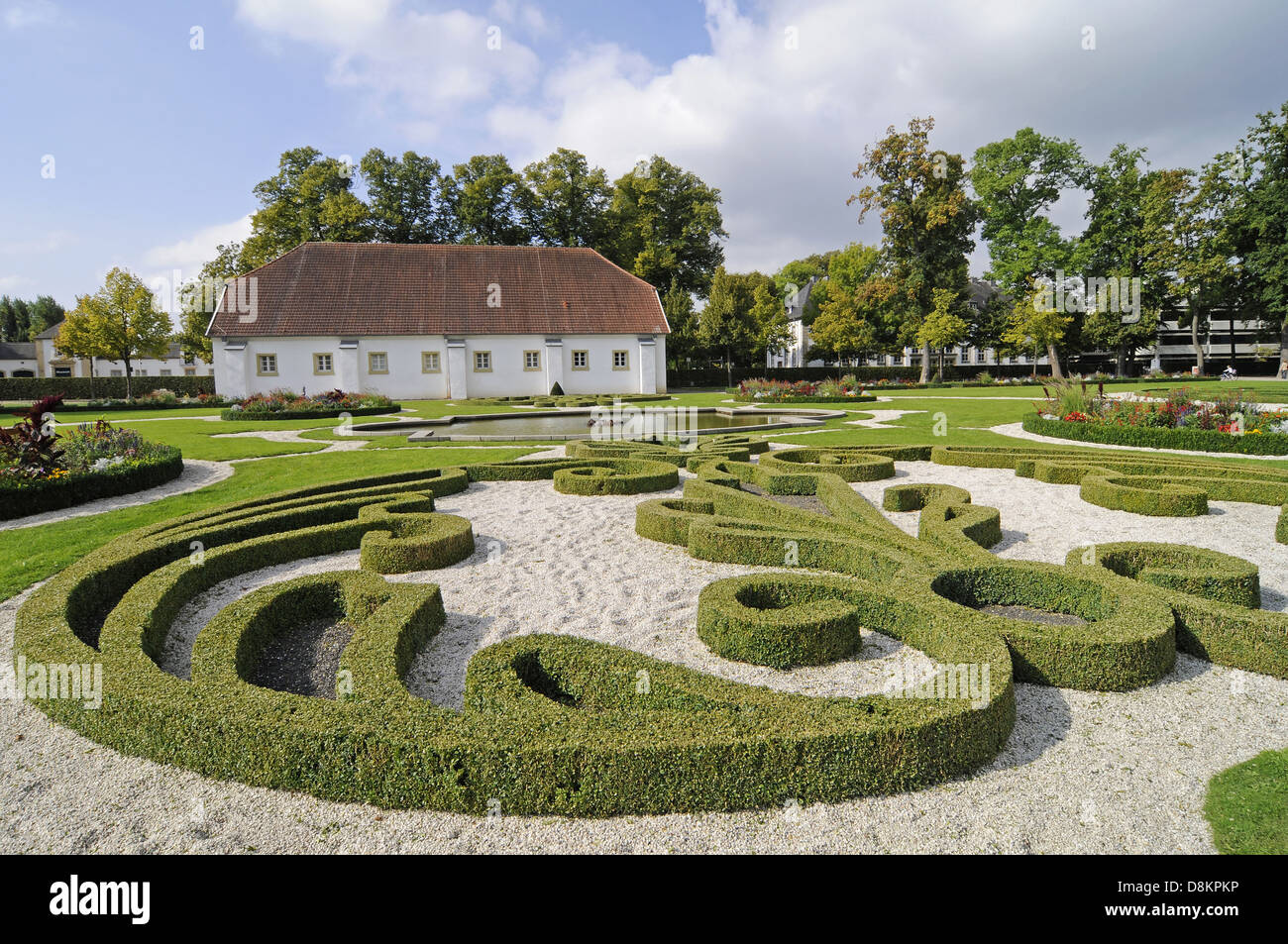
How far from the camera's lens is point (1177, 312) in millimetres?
53312

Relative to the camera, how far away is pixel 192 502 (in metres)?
9.89

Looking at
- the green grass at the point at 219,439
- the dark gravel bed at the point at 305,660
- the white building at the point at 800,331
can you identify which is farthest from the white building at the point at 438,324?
the dark gravel bed at the point at 305,660

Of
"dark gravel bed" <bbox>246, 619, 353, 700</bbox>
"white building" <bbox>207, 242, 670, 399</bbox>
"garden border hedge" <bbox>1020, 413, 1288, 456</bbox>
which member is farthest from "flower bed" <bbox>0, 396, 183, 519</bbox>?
"white building" <bbox>207, 242, 670, 399</bbox>

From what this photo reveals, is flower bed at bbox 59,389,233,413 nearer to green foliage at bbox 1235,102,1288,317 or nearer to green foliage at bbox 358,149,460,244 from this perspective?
green foliage at bbox 358,149,460,244

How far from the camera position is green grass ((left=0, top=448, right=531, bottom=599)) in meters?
6.96

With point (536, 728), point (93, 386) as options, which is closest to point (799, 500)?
point (536, 728)

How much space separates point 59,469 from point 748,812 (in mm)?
11894

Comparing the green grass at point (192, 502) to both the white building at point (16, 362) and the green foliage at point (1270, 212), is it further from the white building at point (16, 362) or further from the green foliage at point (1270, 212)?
the white building at point (16, 362)

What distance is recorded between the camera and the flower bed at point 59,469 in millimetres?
9469

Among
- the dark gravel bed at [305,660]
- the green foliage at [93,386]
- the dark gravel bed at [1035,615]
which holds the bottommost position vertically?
the dark gravel bed at [305,660]

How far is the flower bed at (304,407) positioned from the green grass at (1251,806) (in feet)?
84.6

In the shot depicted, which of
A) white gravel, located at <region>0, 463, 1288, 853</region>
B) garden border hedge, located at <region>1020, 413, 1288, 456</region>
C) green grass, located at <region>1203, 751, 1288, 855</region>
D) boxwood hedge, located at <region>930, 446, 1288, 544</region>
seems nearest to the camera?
green grass, located at <region>1203, 751, 1288, 855</region>

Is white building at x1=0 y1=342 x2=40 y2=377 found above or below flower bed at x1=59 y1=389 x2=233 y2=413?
above

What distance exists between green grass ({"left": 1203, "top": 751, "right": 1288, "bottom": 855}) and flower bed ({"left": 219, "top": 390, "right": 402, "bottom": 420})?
84.6 ft
